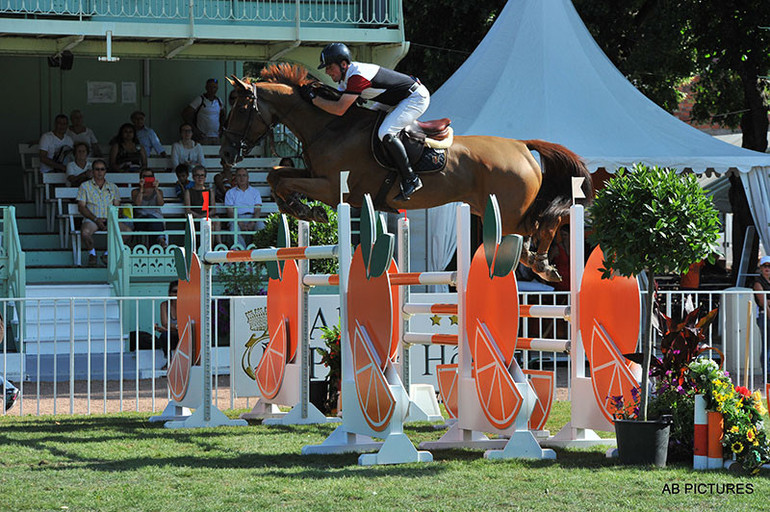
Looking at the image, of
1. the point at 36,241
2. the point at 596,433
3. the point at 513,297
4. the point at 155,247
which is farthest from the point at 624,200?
the point at 36,241

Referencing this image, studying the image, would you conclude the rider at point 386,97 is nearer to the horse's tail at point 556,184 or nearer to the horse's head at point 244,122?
the horse's head at point 244,122

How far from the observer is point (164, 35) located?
16562 mm

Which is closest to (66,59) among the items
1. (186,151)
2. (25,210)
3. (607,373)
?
(186,151)

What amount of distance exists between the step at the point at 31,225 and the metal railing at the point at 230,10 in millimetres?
2896

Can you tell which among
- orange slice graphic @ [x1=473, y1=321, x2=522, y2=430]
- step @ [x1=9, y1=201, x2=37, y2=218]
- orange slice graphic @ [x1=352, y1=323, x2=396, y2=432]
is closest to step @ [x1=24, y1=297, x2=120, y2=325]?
step @ [x1=9, y1=201, x2=37, y2=218]

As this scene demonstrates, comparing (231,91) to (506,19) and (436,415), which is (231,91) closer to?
(506,19)

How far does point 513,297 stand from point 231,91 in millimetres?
14160

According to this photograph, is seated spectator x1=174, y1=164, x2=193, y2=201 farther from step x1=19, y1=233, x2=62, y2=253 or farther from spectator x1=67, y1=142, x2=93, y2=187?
step x1=19, y1=233, x2=62, y2=253

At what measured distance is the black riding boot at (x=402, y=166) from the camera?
28.8 ft

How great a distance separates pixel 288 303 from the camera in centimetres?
899

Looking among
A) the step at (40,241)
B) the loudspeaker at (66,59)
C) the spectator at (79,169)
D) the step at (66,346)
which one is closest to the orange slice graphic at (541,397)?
the step at (66,346)

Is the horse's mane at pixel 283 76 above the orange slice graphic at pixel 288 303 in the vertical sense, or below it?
above

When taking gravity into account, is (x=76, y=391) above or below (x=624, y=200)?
below

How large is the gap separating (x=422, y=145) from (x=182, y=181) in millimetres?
8159
